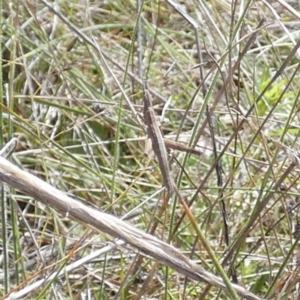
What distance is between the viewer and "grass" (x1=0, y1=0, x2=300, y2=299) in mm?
873

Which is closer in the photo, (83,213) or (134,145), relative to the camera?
(83,213)

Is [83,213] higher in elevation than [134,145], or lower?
higher

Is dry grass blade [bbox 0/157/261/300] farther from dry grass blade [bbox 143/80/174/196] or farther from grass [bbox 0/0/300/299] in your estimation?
grass [bbox 0/0/300/299]

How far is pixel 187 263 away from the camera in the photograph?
473mm

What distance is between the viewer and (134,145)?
127 cm

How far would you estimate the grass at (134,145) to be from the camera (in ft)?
2.86

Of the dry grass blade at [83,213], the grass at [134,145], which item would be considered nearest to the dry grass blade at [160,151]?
the dry grass blade at [83,213]

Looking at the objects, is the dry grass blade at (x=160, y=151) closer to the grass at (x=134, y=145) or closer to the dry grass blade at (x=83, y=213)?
the dry grass blade at (x=83, y=213)

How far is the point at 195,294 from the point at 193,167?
17.4 inches

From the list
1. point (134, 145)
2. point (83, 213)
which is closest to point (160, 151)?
point (83, 213)

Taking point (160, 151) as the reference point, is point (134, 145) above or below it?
below

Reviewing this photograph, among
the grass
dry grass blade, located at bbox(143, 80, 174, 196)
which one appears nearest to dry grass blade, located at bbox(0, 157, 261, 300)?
dry grass blade, located at bbox(143, 80, 174, 196)

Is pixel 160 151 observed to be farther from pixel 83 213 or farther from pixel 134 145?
pixel 134 145

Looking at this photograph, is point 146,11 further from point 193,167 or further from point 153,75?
point 193,167
